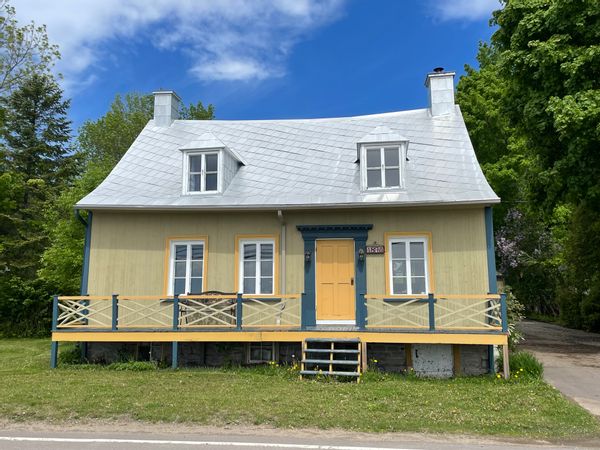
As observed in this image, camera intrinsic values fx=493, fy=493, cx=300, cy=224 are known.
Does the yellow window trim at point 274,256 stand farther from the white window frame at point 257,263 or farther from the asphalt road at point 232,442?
the asphalt road at point 232,442

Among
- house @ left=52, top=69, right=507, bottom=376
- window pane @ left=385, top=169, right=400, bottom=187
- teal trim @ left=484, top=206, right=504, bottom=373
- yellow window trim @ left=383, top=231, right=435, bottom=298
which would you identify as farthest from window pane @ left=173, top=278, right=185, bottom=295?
teal trim @ left=484, top=206, right=504, bottom=373

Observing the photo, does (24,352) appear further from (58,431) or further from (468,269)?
(468,269)

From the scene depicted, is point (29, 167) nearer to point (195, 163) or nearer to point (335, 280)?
point (195, 163)

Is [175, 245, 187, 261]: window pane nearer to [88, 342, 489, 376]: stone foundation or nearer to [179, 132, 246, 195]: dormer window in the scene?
[179, 132, 246, 195]: dormer window

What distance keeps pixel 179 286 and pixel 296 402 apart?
5.65 meters

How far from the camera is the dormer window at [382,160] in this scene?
1284 centimetres

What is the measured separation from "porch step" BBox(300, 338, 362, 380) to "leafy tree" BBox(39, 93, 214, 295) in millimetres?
11954

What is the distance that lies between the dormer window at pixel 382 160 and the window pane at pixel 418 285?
243 centimetres

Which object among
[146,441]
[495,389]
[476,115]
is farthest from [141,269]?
[476,115]

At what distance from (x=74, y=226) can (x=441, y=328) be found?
15545 mm

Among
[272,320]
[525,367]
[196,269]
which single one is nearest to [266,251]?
[272,320]

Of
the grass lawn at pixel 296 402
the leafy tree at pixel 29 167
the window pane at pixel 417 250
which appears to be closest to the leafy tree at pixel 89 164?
the leafy tree at pixel 29 167

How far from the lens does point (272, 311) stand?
1256cm

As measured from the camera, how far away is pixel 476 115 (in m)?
25.5
